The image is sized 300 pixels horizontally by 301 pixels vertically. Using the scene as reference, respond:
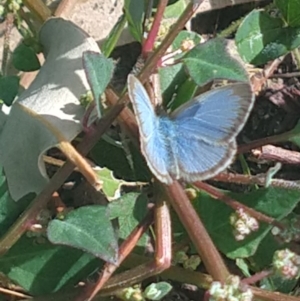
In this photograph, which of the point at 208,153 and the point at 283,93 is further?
the point at 283,93

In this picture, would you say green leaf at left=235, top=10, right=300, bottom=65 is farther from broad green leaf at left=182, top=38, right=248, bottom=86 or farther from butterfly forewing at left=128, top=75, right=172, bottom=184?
butterfly forewing at left=128, top=75, right=172, bottom=184

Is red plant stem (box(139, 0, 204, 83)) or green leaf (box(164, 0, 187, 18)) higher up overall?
red plant stem (box(139, 0, 204, 83))

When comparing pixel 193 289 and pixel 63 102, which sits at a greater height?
pixel 63 102

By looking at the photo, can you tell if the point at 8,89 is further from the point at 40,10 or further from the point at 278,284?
the point at 278,284

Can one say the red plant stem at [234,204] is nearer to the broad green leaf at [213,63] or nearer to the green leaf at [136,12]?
the broad green leaf at [213,63]

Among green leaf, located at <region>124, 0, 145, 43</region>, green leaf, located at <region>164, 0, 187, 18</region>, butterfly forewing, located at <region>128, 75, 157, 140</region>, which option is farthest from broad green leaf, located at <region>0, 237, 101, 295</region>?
green leaf, located at <region>164, 0, 187, 18</region>

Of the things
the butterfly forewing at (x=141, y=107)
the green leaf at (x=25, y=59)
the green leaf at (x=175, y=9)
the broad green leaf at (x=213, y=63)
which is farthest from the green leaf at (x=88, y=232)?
the green leaf at (x=175, y=9)

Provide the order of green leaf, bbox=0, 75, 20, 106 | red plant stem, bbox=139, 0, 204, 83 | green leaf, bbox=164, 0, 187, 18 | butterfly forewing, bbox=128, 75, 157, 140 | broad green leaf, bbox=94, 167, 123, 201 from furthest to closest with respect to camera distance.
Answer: green leaf, bbox=164, 0, 187, 18 < green leaf, bbox=0, 75, 20, 106 < broad green leaf, bbox=94, 167, 123, 201 < red plant stem, bbox=139, 0, 204, 83 < butterfly forewing, bbox=128, 75, 157, 140

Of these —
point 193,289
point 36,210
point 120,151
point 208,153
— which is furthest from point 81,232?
point 193,289

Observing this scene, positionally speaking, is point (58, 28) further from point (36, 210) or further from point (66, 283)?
point (66, 283)
